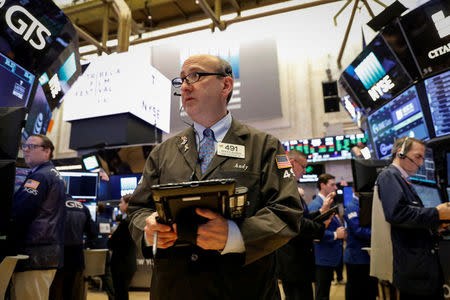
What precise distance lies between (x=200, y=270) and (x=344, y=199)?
795 centimetres

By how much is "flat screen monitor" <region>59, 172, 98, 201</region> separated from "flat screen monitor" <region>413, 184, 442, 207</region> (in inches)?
180

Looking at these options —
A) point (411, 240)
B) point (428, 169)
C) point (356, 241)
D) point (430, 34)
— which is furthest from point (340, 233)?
point (430, 34)

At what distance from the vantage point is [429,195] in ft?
11.8

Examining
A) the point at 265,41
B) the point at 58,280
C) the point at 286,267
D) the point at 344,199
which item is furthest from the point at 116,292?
the point at 265,41

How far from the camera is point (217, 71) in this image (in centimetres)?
163

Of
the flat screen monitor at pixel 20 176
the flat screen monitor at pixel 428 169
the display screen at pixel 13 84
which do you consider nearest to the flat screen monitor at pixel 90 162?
the flat screen monitor at pixel 20 176

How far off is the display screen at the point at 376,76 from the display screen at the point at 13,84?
3822mm

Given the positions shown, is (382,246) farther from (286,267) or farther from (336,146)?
(336,146)

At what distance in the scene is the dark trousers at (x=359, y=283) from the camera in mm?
3868

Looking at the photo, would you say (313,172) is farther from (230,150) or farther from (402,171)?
(230,150)

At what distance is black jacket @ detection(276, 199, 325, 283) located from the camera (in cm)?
339

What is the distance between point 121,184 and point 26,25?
3998 millimetres

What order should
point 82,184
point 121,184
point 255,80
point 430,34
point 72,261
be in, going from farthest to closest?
point 255,80, point 121,184, point 82,184, point 72,261, point 430,34

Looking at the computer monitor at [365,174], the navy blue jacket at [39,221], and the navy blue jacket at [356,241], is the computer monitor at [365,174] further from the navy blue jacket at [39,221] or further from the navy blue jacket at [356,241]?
the navy blue jacket at [39,221]
